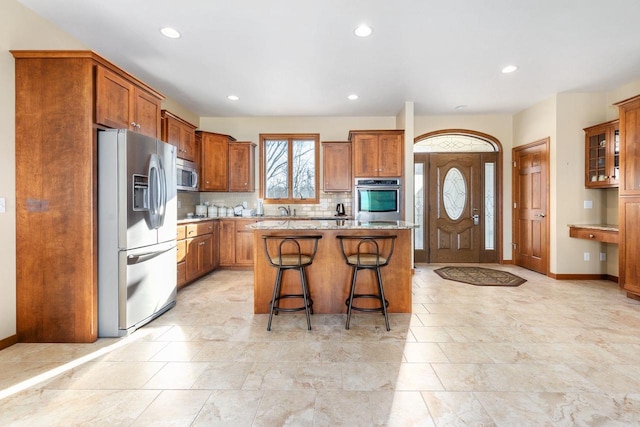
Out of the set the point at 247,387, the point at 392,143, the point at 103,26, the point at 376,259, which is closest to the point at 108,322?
the point at 247,387

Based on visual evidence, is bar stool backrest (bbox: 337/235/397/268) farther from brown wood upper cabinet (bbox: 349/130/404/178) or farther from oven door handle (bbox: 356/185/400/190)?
brown wood upper cabinet (bbox: 349/130/404/178)

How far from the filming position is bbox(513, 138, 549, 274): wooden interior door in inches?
199

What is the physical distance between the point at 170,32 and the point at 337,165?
3.26 m

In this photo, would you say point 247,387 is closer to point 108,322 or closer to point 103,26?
point 108,322

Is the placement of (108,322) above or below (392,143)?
below

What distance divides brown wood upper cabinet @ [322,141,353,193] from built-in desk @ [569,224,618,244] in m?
3.48

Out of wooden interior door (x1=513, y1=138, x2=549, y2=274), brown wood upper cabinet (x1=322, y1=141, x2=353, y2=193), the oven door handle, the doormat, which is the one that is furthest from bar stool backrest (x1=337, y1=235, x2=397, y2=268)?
wooden interior door (x1=513, y1=138, x2=549, y2=274)

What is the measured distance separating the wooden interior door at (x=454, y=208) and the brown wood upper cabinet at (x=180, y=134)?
14.4ft

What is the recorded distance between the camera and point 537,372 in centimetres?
213

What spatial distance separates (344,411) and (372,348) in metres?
0.80

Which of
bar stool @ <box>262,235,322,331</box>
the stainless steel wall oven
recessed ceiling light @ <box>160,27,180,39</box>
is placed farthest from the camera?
the stainless steel wall oven

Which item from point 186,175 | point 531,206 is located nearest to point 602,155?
point 531,206

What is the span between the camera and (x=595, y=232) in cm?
429

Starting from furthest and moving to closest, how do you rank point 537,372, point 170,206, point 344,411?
1. point 170,206
2. point 537,372
3. point 344,411
